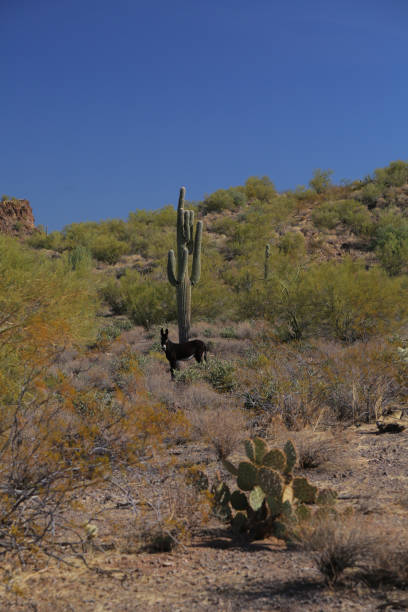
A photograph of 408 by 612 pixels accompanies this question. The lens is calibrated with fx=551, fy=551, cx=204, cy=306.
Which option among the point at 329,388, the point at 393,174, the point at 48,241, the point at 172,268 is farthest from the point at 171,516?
the point at 393,174

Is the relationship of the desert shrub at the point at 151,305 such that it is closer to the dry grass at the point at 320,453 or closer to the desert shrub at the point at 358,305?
the desert shrub at the point at 358,305

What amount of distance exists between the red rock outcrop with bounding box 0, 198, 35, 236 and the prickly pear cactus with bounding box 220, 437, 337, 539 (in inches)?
1593

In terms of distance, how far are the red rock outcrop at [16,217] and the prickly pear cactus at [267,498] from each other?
40.5 meters

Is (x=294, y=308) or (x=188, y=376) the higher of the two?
(x=294, y=308)

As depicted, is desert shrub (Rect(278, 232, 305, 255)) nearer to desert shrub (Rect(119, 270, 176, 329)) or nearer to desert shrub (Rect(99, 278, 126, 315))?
desert shrub (Rect(119, 270, 176, 329))

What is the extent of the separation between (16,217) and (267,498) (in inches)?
1690

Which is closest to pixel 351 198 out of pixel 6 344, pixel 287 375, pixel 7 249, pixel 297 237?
pixel 297 237

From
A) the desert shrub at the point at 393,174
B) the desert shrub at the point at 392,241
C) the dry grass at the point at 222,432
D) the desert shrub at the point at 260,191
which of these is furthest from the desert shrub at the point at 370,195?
the dry grass at the point at 222,432

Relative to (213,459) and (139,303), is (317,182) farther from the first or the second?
(213,459)

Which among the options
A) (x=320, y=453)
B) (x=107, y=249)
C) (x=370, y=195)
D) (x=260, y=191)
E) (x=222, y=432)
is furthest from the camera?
(x=260, y=191)

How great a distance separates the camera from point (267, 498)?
487 centimetres

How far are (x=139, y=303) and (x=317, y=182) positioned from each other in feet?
106

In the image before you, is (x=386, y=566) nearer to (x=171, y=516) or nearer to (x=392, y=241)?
(x=171, y=516)

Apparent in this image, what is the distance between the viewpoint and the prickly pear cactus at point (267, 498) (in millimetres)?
4789
